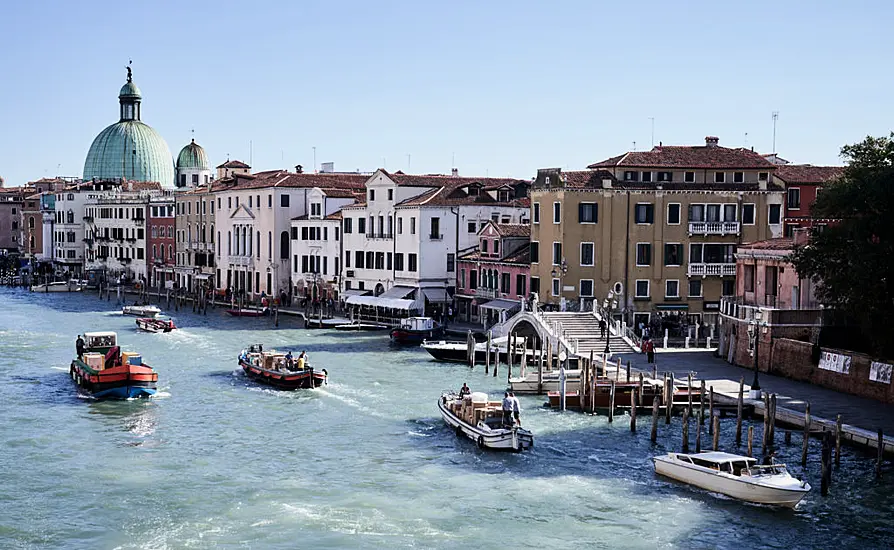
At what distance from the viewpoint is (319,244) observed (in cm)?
6169

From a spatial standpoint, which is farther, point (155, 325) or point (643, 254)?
point (155, 325)

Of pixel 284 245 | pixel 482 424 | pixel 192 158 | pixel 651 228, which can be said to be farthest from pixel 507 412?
pixel 192 158

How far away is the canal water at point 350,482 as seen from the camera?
19875 mm

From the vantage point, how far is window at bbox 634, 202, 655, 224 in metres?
44.1

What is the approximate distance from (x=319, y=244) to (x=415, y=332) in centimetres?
1678

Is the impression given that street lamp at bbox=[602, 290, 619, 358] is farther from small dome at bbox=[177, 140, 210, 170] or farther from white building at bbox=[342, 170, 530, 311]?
small dome at bbox=[177, 140, 210, 170]

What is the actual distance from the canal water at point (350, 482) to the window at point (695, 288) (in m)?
12.4

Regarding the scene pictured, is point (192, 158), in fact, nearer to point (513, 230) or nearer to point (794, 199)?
point (513, 230)

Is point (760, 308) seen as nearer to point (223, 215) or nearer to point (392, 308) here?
point (392, 308)

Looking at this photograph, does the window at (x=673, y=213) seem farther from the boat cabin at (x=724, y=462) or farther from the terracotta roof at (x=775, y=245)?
the boat cabin at (x=724, y=462)

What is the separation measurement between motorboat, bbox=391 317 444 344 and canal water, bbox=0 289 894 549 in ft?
34.8

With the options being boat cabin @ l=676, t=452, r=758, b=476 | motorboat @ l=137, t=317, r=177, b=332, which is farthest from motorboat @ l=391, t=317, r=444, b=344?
boat cabin @ l=676, t=452, r=758, b=476

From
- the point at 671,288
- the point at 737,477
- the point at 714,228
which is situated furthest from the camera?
the point at 671,288

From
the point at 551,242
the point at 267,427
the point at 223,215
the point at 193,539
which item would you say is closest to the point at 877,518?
the point at 193,539
